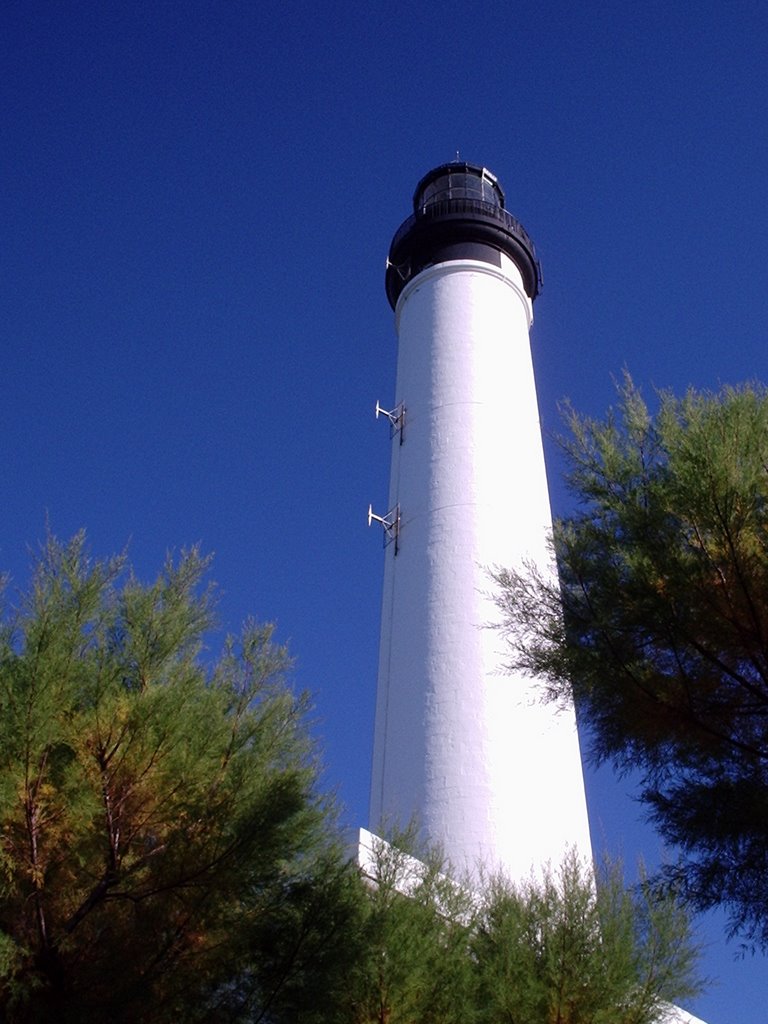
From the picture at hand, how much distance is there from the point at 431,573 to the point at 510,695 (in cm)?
176

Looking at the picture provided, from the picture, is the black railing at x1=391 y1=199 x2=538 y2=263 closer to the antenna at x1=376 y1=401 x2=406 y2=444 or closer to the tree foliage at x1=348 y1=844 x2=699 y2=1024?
the antenna at x1=376 y1=401 x2=406 y2=444

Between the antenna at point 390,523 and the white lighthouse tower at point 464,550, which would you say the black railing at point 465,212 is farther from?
the antenna at point 390,523

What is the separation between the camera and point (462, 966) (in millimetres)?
5660

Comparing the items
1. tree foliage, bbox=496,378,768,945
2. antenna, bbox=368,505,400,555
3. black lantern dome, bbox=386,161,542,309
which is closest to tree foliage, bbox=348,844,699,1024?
tree foliage, bbox=496,378,768,945

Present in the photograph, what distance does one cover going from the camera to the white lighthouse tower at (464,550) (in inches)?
370

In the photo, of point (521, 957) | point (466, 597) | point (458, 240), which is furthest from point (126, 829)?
point (458, 240)

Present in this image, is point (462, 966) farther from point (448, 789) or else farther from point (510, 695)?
point (510, 695)

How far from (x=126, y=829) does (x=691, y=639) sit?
2.80m

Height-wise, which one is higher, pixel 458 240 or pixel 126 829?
pixel 458 240

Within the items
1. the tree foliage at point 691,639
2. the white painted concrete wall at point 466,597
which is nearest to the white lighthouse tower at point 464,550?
the white painted concrete wall at point 466,597

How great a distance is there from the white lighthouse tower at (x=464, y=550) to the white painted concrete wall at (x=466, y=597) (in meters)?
0.02

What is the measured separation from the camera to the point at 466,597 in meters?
10.8

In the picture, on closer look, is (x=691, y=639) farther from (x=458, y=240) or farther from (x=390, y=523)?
(x=458, y=240)

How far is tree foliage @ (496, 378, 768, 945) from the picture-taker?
14.9ft
